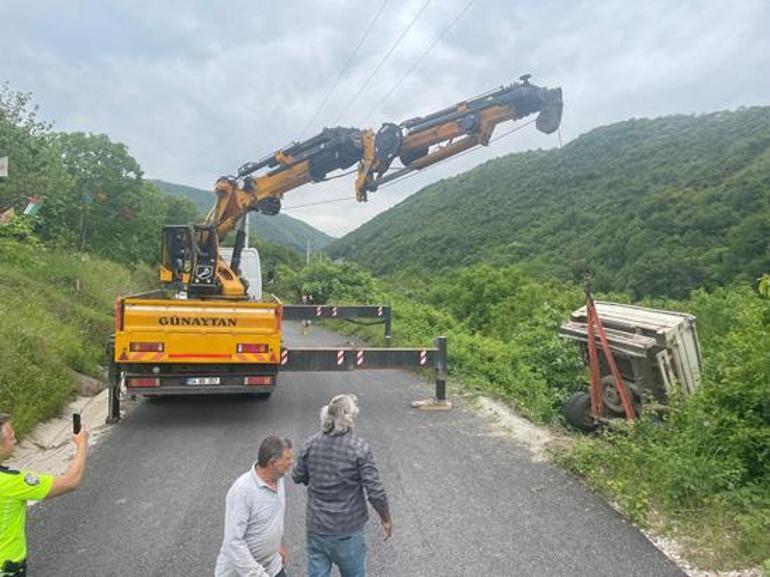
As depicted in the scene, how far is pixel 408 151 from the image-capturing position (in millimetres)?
11461

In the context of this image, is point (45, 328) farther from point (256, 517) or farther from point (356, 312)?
point (256, 517)

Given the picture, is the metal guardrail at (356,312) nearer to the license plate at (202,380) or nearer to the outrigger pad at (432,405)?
the outrigger pad at (432,405)

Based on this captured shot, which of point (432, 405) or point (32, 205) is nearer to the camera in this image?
point (432, 405)

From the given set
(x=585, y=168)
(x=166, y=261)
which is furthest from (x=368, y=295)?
(x=585, y=168)

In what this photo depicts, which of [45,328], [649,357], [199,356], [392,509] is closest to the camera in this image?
[392,509]

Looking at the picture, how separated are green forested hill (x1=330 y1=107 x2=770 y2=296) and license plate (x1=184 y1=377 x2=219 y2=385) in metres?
23.5

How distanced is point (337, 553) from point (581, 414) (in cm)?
587

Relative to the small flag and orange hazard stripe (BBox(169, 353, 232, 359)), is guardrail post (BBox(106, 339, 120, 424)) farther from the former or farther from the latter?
the small flag

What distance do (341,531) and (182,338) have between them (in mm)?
5628

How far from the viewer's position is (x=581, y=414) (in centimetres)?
887

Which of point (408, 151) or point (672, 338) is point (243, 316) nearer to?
point (408, 151)

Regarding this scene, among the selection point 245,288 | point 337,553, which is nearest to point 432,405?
point 245,288

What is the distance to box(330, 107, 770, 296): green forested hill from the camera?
143 feet

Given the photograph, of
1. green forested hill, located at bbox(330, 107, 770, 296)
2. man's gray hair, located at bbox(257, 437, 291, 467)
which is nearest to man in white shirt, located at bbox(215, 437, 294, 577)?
man's gray hair, located at bbox(257, 437, 291, 467)
